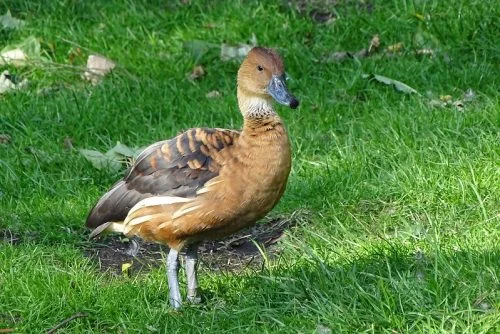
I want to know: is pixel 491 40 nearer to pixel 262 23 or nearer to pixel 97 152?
pixel 262 23

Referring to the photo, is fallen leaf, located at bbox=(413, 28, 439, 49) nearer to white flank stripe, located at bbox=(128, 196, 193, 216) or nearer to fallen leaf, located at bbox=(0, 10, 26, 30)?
fallen leaf, located at bbox=(0, 10, 26, 30)

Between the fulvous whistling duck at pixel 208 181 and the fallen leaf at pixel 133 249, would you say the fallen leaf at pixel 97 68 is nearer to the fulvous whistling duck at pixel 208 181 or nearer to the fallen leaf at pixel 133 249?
the fallen leaf at pixel 133 249

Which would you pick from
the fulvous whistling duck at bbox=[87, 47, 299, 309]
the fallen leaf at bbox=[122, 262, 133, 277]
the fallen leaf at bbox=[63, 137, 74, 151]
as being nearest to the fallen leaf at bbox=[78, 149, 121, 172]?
the fallen leaf at bbox=[63, 137, 74, 151]

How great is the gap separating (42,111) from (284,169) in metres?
3.09

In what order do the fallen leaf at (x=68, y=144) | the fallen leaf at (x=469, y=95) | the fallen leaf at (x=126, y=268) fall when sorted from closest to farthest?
1. the fallen leaf at (x=126, y=268)
2. the fallen leaf at (x=469, y=95)
3. the fallen leaf at (x=68, y=144)

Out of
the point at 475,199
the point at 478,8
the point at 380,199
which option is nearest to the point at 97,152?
the point at 380,199

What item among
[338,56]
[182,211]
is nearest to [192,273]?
[182,211]

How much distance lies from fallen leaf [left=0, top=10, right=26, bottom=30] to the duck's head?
391 centimetres

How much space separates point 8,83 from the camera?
342 inches

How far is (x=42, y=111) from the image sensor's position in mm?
8258

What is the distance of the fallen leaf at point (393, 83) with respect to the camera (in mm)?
7961

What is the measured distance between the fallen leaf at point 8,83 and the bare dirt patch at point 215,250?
7.30 ft

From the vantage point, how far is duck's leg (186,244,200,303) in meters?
5.70

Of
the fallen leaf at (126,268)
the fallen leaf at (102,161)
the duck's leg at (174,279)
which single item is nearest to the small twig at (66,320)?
the duck's leg at (174,279)
